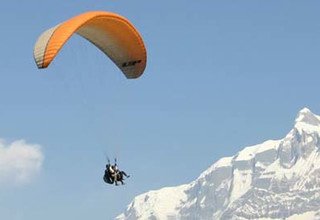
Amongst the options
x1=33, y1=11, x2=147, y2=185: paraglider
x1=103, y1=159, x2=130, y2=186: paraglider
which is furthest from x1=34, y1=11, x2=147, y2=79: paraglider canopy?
x1=103, y1=159, x2=130, y2=186: paraglider

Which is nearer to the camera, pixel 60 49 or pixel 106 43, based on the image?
pixel 60 49

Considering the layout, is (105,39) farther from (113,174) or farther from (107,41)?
(113,174)

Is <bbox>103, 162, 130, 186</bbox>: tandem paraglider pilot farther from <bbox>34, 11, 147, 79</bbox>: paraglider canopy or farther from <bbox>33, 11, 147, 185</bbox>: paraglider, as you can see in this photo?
<bbox>34, 11, 147, 79</bbox>: paraglider canopy

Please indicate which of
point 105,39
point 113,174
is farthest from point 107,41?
point 113,174

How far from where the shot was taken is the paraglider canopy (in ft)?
167

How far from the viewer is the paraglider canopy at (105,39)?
50844 millimetres

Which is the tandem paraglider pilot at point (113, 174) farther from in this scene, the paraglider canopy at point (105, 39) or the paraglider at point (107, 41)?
the paraglider canopy at point (105, 39)

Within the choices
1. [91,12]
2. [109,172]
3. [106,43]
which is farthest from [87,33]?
[109,172]

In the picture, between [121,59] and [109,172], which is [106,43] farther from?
[109,172]

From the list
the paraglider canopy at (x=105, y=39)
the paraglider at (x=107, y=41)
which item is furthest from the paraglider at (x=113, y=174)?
the paraglider canopy at (x=105, y=39)

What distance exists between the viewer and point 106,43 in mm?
61781

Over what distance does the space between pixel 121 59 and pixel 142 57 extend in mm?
2057

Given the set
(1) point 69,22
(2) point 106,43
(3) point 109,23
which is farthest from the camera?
(2) point 106,43

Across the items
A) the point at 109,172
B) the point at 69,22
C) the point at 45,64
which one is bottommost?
the point at 109,172
